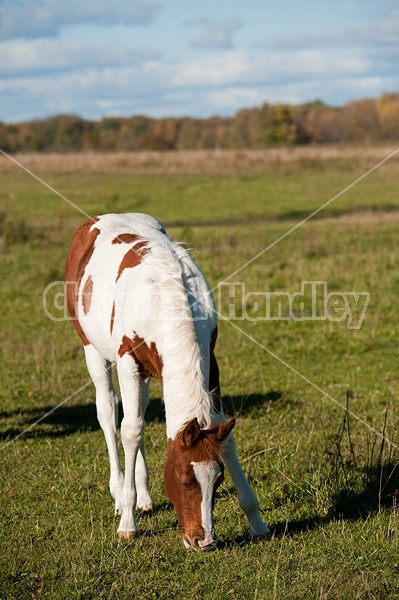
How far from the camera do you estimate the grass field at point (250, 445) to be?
173 inches

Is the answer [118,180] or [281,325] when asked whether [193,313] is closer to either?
[281,325]

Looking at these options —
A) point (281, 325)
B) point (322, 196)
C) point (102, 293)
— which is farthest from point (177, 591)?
point (322, 196)

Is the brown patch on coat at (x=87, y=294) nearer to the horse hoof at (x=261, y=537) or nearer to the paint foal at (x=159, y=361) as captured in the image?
the paint foal at (x=159, y=361)

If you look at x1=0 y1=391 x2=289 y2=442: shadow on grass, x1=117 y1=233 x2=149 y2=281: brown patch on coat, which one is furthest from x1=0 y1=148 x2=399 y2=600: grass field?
x1=117 y1=233 x2=149 y2=281: brown patch on coat

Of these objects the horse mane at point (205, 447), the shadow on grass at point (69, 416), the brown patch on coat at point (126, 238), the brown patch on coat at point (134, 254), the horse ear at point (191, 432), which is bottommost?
the shadow on grass at point (69, 416)

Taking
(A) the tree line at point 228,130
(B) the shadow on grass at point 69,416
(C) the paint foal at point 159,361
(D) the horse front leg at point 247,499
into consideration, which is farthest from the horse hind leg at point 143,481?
(A) the tree line at point 228,130

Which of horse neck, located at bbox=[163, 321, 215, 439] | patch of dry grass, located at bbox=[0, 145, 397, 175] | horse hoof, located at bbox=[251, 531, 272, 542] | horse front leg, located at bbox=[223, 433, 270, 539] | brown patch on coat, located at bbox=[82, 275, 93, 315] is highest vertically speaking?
patch of dry grass, located at bbox=[0, 145, 397, 175]

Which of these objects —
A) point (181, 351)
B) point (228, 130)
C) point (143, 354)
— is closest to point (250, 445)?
point (143, 354)

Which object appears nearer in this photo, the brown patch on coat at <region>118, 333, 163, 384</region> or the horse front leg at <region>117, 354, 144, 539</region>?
the brown patch on coat at <region>118, 333, 163, 384</region>

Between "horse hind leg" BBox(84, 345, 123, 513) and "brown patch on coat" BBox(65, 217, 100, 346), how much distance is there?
0.21 meters

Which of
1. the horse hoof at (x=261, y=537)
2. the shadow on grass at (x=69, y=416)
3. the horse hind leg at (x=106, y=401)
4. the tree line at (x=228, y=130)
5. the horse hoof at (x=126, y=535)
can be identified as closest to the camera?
the horse hoof at (x=261, y=537)

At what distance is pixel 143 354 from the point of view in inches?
199

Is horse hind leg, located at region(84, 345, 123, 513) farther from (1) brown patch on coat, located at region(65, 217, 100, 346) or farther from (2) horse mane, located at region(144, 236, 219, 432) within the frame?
(2) horse mane, located at region(144, 236, 219, 432)

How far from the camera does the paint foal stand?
436 cm
